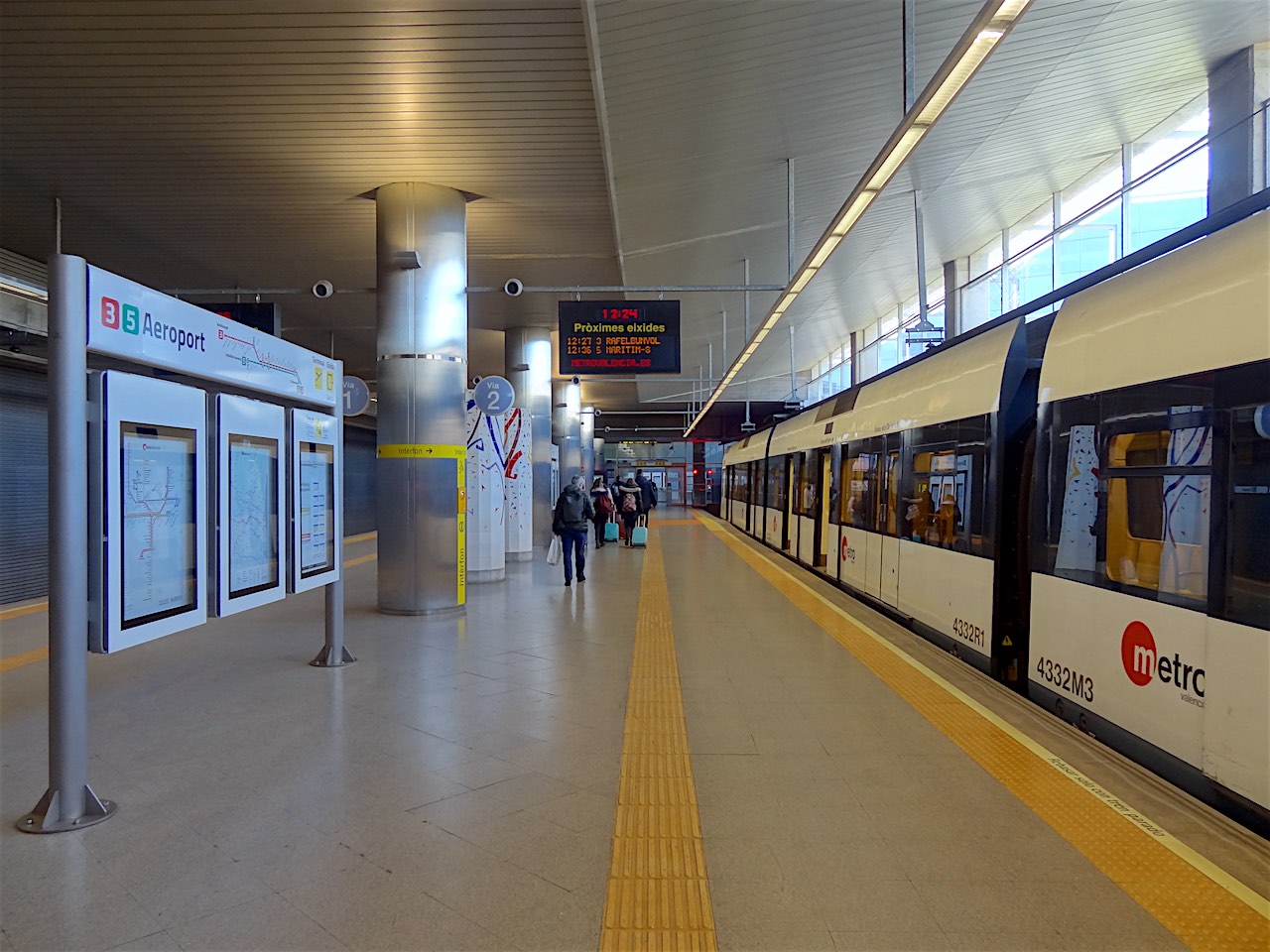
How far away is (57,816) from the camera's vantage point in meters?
3.47

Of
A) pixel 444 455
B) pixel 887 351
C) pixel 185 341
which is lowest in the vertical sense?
pixel 444 455

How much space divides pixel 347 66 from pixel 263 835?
5.48m

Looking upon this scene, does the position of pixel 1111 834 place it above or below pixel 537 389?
below

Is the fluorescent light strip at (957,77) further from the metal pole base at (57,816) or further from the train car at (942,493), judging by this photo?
the metal pole base at (57,816)

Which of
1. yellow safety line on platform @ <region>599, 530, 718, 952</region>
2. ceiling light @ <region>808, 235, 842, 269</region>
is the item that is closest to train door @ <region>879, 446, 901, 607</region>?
ceiling light @ <region>808, 235, 842, 269</region>

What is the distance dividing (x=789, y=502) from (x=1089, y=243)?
6.56m

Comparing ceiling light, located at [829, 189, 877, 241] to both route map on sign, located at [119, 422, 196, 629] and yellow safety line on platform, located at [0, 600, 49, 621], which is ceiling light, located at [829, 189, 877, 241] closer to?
route map on sign, located at [119, 422, 196, 629]

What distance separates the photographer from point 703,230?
11.2 metres

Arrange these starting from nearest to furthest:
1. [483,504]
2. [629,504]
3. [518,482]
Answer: [483,504] < [518,482] < [629,504]

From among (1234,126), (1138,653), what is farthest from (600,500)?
(1138,653)

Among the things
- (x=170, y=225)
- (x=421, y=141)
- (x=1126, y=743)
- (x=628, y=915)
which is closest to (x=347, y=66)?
(x=421, y=141)

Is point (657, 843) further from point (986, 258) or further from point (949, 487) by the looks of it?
point (986, 258)

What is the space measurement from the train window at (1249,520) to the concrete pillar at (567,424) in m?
20.6

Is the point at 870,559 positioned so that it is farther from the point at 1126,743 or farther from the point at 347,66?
the point at 347,66
